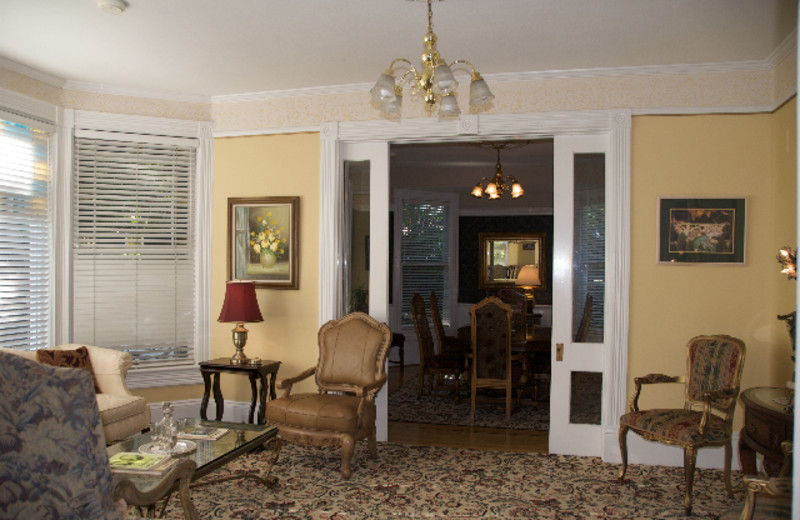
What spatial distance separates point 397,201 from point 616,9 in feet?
18.4

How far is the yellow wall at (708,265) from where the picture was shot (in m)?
4.18

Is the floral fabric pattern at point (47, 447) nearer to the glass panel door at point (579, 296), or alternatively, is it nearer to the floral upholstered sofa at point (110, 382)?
the floral upholstered sofa at point (110, 382)

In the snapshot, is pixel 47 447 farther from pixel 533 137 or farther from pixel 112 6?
pixel 533 137

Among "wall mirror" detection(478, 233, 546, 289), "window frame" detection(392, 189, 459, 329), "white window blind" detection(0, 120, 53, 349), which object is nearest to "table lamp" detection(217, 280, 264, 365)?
"white window blind" detection(0, 120, 53, 349)

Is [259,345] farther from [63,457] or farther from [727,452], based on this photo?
[727,452]

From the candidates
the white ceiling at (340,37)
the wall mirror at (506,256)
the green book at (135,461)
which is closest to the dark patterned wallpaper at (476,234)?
the wall mirror at (506,256)

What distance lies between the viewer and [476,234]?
9.80 metres

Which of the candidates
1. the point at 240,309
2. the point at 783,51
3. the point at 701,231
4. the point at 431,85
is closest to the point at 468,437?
the point at 240,309

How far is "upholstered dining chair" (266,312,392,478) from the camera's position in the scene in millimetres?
4023

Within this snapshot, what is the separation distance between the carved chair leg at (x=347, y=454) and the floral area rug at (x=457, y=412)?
5.51 ft

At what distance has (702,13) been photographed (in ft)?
11.4

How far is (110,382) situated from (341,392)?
67.1 inches

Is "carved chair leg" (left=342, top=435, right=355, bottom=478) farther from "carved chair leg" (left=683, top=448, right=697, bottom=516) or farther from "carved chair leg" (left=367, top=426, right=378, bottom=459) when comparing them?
"carved chair leg" (left=683, top=448, right=697, bottom=516)

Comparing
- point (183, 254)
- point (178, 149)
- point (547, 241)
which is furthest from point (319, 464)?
point (547, 241)
